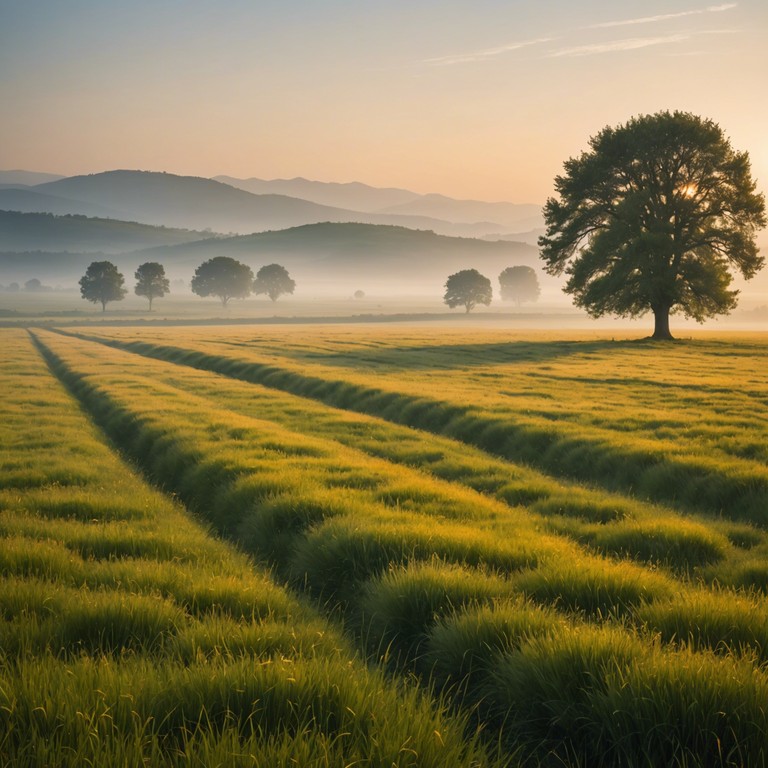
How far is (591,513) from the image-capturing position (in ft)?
34.0

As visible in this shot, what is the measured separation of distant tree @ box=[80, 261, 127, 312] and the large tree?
13918 centimetres

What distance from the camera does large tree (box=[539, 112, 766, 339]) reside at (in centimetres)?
4847

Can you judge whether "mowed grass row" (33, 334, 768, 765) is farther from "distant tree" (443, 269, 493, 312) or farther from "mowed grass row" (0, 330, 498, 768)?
"distant tree" (443, 269, 493, 312)

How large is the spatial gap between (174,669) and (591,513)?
24.7ft

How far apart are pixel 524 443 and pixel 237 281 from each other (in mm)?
182586

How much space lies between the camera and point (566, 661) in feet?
15.2

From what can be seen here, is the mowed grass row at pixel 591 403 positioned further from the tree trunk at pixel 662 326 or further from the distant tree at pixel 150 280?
the distant tree at pixel 150 280

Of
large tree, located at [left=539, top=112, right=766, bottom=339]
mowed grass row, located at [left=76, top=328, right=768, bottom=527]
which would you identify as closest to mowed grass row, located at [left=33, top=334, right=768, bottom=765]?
mowed grass row, located at [left=76, top=328, right=768, bottom=527]

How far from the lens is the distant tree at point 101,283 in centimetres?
16375

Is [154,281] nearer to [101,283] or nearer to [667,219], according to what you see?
[101,283]

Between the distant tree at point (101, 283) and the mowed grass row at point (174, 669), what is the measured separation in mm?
169499

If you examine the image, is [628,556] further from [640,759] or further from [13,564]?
[13,564]

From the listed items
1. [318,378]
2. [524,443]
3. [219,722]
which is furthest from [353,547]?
[318,378]

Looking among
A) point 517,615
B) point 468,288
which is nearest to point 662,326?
point 517,615
